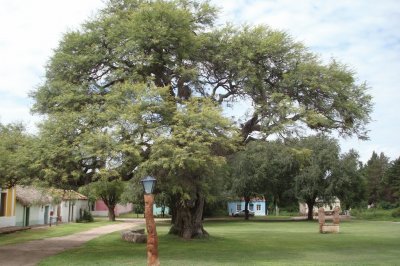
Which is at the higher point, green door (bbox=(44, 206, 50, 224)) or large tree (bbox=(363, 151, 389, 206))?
large tree (bbox=(363, 151, 389, 206))

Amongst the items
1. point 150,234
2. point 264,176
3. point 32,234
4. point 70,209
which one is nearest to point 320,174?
point 264,176

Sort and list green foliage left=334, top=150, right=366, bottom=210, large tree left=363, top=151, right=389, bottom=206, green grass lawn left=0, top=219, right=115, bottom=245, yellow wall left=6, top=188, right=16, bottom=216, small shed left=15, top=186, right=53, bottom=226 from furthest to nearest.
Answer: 1. large tree left=363, top=151, right=389, bottom=206
2. green foliage left=334, top=150, right=366, bottom=210
3. small shed left=15, top=186, right=53, bottom=226
4. yellow wall left=6, top=188, right=16, bottom=216
5. green grass lawn left=0, top=219, right=115, bottom=245

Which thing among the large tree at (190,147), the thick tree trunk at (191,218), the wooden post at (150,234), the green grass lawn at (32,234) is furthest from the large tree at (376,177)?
the wooden post at (150,234)

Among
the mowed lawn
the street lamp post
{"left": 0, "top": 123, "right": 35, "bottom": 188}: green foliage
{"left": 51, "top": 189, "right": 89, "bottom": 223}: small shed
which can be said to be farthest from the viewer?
{"left": 51, "top": 189, "right": 89, "bottom": 223}: small shed

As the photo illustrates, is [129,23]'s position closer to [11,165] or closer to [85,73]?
[85,73]

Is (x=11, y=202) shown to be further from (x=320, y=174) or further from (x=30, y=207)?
(x=320, y=174)

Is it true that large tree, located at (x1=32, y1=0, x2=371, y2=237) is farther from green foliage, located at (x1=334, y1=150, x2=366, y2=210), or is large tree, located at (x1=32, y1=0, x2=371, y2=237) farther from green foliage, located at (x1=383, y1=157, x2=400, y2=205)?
green foliage, located at (x1=383, y1=157, x2=400, y2=205)

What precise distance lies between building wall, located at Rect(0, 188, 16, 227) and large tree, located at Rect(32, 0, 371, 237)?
60.4 ft

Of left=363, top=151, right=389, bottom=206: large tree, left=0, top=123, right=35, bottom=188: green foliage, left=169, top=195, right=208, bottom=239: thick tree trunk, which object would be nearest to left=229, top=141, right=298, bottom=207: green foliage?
left=169, top=195, right=208, bottom=239: thick tree trunk

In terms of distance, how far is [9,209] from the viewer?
40562mm

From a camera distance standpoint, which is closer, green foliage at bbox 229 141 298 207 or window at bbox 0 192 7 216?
window at bbox 0 192 7 216

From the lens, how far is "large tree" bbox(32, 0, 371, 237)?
22.0m

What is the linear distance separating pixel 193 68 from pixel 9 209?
24.8 metres

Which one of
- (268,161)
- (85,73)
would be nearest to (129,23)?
(85,73)
